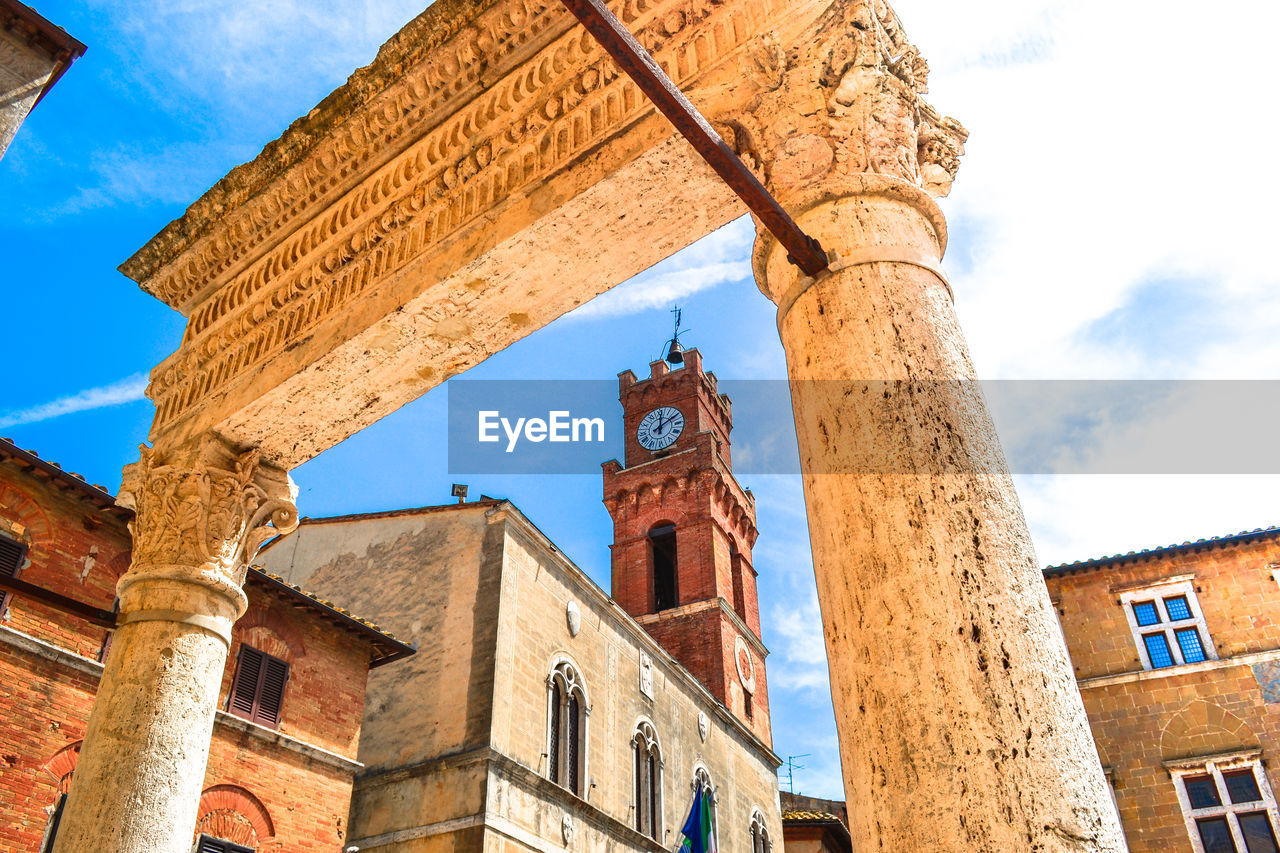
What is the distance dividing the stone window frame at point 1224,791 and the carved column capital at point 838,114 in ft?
49.3

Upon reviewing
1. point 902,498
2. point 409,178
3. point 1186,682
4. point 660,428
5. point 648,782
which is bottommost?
point 902,498

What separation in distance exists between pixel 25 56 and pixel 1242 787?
57.0ft

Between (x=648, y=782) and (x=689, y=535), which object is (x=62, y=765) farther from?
(x=689, y=535)

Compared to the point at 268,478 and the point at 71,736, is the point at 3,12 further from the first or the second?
the point at 71,736

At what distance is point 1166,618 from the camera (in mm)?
16188

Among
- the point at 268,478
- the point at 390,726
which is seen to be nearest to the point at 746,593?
the point at 390,726

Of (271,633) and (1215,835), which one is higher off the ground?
(271,633)

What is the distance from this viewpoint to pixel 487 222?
395 cm

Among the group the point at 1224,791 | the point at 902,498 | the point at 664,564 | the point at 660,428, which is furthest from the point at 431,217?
the point at 660,428

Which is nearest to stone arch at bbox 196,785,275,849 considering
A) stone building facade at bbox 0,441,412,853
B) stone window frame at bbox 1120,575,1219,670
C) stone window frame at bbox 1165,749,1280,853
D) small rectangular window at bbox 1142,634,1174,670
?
stone building facade at bbox 0,441,412,853

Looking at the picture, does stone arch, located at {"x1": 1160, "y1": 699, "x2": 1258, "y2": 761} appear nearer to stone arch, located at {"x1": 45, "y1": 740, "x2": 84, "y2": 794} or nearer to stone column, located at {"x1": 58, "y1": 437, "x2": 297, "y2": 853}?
stone arch, located at {"x1": 45, "y1": 740, "x2": 84, "y2": 794}

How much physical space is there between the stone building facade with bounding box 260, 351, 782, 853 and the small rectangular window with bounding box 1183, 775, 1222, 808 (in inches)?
328

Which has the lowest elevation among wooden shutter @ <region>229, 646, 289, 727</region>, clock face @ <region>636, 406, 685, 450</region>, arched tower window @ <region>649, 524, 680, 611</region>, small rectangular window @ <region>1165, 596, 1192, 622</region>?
wooden shutter @ <region>229, 646, 289, 727</region>

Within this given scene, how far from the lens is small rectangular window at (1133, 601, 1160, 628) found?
1631cm
